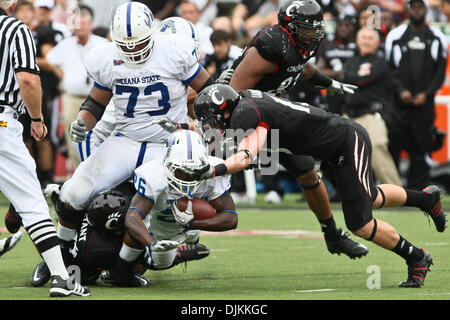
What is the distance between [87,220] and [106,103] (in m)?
0.91

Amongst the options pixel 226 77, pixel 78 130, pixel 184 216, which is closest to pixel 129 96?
pixel 78 130

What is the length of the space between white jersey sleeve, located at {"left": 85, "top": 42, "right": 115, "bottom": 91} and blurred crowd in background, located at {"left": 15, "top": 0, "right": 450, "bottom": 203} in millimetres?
4583

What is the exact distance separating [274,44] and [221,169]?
1673 mm

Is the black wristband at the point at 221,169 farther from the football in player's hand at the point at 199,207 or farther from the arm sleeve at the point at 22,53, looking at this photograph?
the arm sleeve at the point at 22,53

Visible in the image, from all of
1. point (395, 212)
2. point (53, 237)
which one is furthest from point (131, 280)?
point (395, 212)

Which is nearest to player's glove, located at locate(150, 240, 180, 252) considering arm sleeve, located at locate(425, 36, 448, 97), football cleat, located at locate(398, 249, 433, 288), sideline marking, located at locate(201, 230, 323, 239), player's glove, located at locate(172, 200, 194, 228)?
player's glove, located at locate(172, 200, 194, 228)

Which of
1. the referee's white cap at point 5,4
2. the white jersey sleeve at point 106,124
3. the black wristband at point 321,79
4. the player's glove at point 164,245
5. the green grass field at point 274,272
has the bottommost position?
the green grass field at point 274,272

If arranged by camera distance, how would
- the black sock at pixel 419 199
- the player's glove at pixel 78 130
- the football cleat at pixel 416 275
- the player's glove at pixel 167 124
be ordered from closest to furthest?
1. the football cleat at pixel 416 275
2. the player's glove at pixel 167 124
3. the player's glove at pixel 78 130
4. the black sock at pixel 419 199

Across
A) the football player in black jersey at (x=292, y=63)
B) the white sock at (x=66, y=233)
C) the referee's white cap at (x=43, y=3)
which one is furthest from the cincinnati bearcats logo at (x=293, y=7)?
the referee's white cap at (x=43, y=3)

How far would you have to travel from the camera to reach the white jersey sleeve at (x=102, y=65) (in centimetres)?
663

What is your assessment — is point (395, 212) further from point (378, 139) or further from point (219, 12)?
point (219, 12)

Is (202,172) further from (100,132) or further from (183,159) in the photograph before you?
(100,132)

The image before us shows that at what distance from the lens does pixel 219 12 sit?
15.9 meters

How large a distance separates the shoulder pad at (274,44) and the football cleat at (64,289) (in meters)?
2.34
